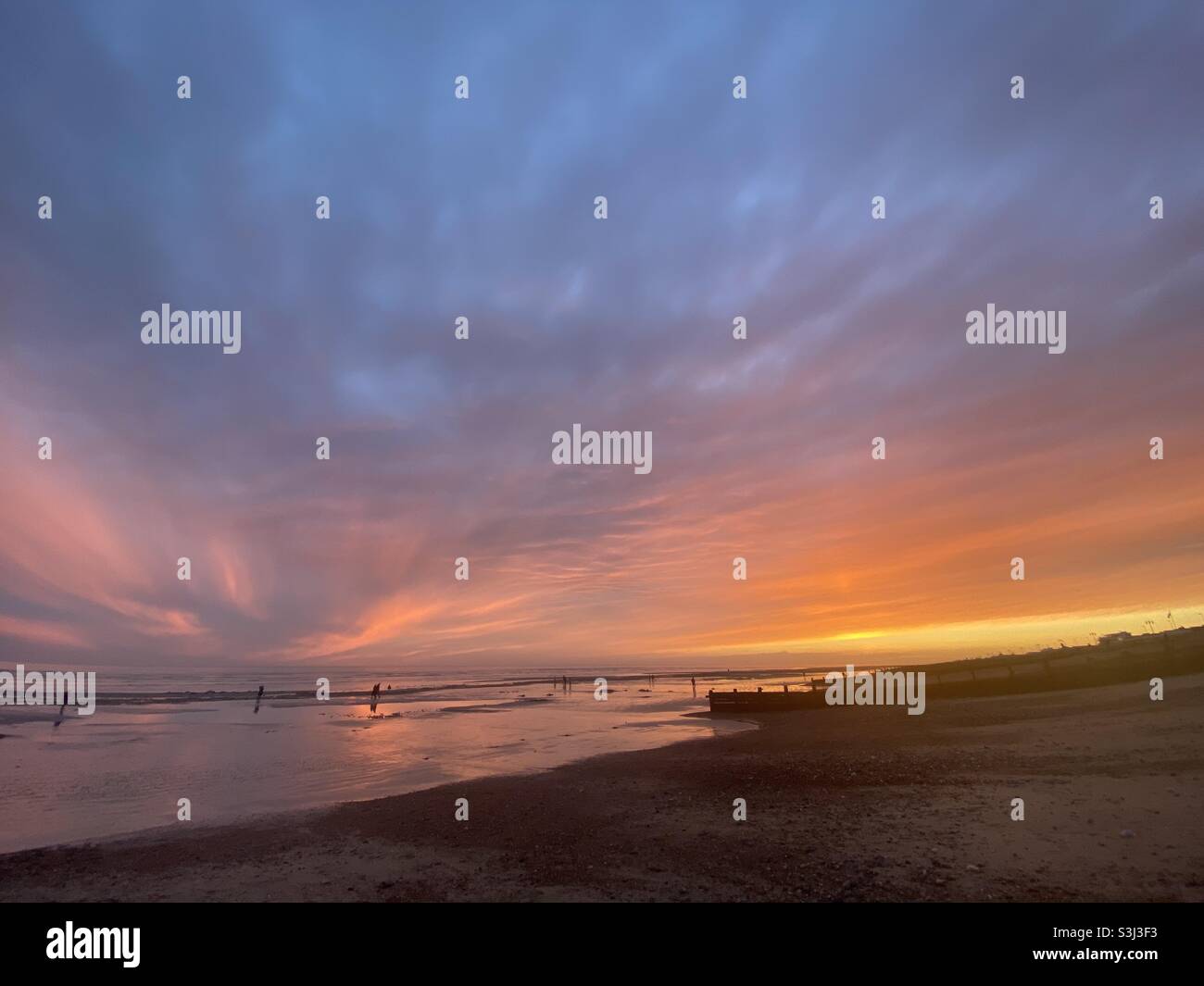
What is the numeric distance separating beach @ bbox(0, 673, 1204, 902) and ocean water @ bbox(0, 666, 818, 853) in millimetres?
2804

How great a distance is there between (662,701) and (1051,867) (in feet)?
174

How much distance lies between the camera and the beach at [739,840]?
33.4ft

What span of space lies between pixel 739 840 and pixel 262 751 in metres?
26.5

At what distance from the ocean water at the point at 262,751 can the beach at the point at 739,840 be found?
2804 mm

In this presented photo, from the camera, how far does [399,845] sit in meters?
13.7

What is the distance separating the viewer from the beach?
1018 cm

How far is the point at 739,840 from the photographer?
41.8 ft

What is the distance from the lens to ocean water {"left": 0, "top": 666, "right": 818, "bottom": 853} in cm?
1847

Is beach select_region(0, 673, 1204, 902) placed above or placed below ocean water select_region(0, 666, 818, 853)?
above

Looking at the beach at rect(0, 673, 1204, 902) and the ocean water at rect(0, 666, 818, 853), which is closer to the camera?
the beach at rect(0, 673, 1204, 902)

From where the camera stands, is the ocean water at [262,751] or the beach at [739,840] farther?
the ocean water at [262,751]
